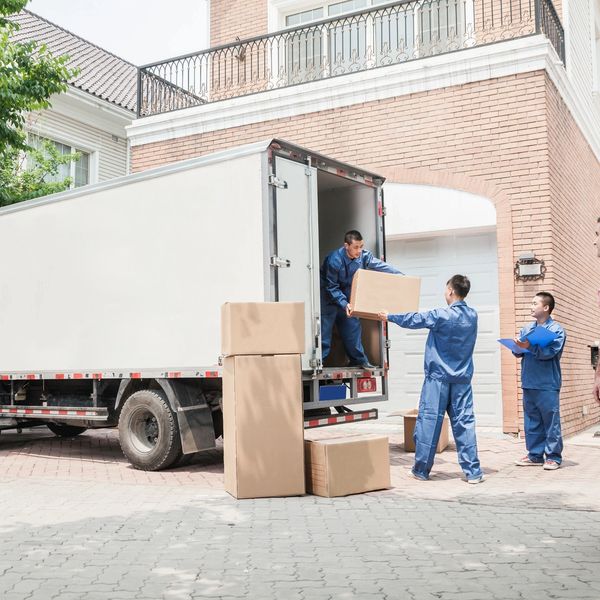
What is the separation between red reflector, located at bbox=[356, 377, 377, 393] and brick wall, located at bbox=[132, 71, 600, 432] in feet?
9.21

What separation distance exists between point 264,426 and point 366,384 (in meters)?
2.20

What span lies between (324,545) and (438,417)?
2.53m

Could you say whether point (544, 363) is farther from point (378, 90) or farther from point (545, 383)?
point (378, 90)

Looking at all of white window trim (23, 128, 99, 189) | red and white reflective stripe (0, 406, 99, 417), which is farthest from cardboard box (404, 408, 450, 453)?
white window trim (23, 128, 99, 189)

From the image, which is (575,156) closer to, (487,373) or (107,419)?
(487,373)

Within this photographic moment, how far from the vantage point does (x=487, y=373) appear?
36.8 ft

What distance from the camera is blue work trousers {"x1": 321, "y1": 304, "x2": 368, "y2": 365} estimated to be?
28.0ft

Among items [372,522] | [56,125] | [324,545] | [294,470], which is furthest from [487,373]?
[56,125]

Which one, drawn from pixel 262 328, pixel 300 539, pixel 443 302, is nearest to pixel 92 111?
pixel 443 302

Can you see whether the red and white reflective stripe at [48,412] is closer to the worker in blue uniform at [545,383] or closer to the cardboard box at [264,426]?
the cardboard box at [264,426]

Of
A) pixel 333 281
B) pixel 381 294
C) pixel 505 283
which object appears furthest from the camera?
pixel 505 283

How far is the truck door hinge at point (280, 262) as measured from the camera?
7359mm

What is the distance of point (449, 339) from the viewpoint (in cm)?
720

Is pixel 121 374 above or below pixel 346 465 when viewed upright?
above
